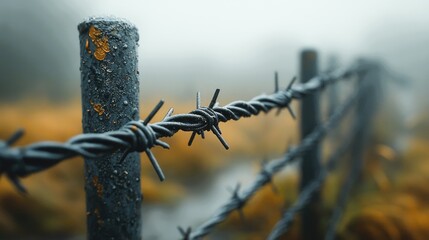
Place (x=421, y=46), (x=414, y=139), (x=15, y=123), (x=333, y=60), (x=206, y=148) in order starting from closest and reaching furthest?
1. (x=333, y=60)
2. (x=414, y=139)
3. (x=15, y=123)
4. (x=206, y=148)
5. (x=421, y=46)

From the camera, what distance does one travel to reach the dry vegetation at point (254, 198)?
1.77 metres

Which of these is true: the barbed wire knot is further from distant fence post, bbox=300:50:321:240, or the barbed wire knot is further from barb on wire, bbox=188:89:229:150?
distant fence post, bbox=300:50:321:240

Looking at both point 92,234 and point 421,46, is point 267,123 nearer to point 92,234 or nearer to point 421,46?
point 421,46

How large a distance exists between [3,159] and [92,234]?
27 centimetres

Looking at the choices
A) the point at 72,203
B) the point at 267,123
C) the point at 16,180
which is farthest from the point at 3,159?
the point at 267,123

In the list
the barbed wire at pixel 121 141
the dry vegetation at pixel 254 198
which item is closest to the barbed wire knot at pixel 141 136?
the barbed wire at pixel 121 141

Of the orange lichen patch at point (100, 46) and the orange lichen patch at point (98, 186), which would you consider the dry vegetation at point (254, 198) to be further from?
the orange lichen patch at point (100, 46)

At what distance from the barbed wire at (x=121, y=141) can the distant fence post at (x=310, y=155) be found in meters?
0.77

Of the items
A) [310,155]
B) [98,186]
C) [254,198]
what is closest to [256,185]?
[98,186]

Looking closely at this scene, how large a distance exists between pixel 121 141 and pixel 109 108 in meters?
0.11

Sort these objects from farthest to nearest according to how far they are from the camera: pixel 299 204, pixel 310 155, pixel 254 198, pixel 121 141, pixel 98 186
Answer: pixel 254 198 → pixel 310 155 → pixel 299 204 → pixel 98 186 → pixel 121 141

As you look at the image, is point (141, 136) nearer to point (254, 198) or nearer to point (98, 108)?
point (98, 108)

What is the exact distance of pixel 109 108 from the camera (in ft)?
1.69

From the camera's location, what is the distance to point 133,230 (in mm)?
573
